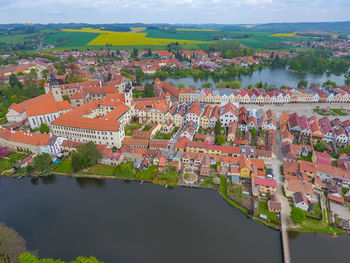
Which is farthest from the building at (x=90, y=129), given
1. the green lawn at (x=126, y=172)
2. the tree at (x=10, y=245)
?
the tree at (x=10, y=245)

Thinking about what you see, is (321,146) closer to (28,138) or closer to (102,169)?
(102,169)

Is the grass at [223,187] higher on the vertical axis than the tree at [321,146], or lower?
lower

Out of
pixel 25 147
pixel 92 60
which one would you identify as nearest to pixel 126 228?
pixel 25 147

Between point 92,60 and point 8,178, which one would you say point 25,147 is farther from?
point 92,60

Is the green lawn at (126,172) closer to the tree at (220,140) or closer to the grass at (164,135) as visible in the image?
the grass at (164,135)

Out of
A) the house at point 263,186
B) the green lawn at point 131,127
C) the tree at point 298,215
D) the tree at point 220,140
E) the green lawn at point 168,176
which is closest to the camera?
the tree at point 298,215

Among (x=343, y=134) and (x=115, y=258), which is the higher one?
(x=343, y=134)

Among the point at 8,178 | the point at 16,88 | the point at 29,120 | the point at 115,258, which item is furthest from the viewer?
Result: the point at 16,88

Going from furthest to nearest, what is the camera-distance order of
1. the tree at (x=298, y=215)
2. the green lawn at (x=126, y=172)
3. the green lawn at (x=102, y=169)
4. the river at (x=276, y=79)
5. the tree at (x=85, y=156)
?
the river at (x=276, y=79)
the green lawn at (x=102, y=169)
the green lawn at (x=126, y=172)
the tree at (x=85, y=156)
the tree at (x=298, y=215)
